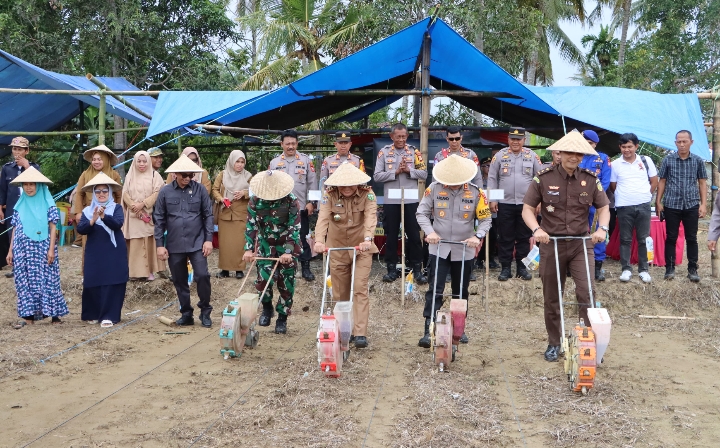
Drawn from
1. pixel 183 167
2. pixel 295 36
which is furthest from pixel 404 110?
pixel 183 167

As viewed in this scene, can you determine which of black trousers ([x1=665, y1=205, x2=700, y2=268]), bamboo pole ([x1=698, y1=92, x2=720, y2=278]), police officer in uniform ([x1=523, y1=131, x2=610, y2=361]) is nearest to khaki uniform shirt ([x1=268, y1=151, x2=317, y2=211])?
police officer in uniform ([x1=523, y1=131, x2=610, y2=361])

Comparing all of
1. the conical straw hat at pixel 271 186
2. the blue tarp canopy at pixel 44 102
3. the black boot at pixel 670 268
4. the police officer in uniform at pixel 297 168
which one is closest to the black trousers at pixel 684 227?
the black boot at pixel 670 268

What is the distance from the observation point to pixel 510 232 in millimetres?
8820

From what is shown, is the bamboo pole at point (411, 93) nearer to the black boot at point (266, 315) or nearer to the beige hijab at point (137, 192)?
the beige hijab at point (137, 192)

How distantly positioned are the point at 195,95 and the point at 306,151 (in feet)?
17.5

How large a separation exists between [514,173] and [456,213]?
260cm

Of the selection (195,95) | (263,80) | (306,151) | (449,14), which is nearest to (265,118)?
(195,95)

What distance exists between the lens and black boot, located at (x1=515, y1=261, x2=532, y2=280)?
28.9 feet

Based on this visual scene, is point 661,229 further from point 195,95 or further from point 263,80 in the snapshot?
point 263,80

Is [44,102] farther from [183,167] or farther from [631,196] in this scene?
[631,196]

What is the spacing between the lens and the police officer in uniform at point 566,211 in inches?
228

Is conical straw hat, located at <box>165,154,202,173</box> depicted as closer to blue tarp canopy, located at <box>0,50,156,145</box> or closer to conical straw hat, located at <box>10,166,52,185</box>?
conical straw hat, located at <box>10,166,52,185</box>

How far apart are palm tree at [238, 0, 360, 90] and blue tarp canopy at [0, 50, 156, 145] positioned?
4.90 m

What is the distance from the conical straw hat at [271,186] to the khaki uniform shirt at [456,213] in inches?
51.7
